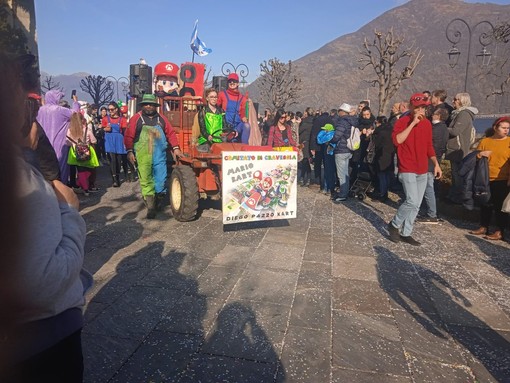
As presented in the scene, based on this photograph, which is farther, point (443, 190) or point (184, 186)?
point (443, 190)

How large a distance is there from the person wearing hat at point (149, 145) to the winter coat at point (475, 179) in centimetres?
484

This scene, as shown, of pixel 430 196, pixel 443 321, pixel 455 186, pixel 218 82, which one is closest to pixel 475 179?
pixel 430 196

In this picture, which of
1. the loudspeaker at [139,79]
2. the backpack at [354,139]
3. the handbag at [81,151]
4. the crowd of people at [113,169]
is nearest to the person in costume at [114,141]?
the crowd of people at [113,169]


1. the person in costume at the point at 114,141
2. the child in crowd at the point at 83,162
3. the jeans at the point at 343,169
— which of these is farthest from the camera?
the person in costume at the point at 114,141

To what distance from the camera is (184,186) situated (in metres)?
5.44

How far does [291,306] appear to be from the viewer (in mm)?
3189

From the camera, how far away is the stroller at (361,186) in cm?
804

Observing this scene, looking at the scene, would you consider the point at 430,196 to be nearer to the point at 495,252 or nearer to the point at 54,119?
the point at 495,252

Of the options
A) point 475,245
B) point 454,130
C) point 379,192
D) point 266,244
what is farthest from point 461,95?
point 266,244

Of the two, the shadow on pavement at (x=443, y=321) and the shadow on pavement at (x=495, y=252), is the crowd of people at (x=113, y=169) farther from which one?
the shadow on pavement at (x=443, y=321)

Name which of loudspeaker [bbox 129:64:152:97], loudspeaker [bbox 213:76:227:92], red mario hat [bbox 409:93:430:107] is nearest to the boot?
red mario hat [bbox 409:93:430:107]

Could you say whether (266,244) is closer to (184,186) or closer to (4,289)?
(184,186)

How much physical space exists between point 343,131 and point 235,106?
240 centimetres

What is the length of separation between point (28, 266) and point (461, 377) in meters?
2.65
